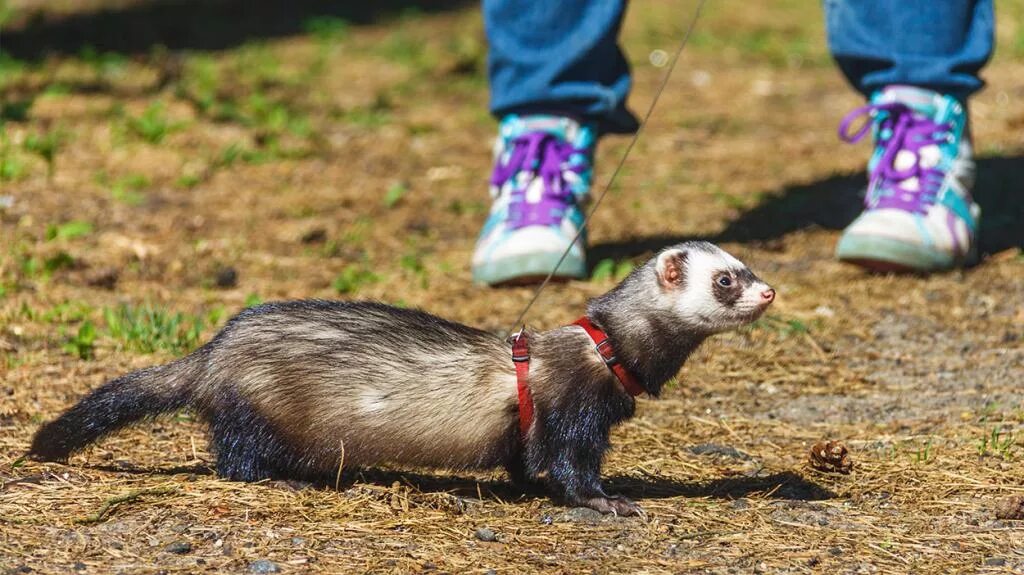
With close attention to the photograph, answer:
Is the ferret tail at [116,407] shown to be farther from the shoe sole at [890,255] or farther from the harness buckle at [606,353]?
the shoe sole at [890,255]

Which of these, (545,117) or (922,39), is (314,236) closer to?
(545,117)

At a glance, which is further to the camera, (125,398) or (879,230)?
(879,230)

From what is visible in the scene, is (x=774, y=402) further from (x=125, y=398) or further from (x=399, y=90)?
(x=399, y=90)

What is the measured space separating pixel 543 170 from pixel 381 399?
2.19 m

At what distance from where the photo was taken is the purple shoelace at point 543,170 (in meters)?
5.32

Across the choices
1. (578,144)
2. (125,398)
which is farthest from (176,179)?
(125,398)

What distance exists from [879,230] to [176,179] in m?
3.56

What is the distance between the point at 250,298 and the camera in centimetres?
510

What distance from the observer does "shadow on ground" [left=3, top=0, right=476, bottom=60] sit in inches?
381

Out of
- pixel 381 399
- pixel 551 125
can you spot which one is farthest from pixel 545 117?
pixel 381 399

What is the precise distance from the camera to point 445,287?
17.6 ft

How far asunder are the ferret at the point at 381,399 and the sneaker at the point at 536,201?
5.61ft

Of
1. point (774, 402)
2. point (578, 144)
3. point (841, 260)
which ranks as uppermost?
point (578, 144)

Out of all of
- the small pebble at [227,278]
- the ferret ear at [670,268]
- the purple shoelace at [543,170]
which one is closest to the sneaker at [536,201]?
the purple shoelace at [543,170]
